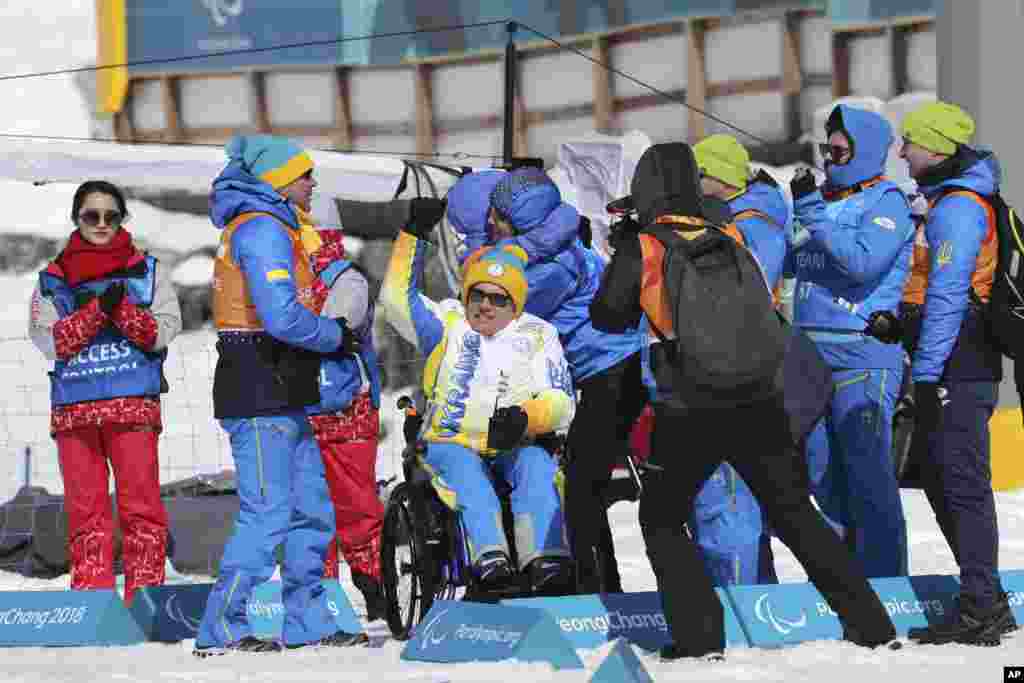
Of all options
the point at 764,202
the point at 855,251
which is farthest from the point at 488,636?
the point at 764,202

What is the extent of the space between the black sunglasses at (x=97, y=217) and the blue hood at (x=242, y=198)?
3.72ft

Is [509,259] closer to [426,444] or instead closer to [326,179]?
[426,444]

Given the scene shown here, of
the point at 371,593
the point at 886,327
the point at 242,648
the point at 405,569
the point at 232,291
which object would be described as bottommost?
the point at 371,593

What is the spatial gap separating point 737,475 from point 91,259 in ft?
7.97

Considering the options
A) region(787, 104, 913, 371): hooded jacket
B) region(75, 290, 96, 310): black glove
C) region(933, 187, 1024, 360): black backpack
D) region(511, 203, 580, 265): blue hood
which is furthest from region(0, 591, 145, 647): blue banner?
region(933, 187, 1024, 360): black backpack

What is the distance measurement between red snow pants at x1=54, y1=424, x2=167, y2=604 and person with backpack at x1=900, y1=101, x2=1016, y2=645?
2.75m

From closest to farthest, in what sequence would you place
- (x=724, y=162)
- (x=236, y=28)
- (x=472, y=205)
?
(x=472, y=205) < (x=724, y=162) < (x=236, y=28)

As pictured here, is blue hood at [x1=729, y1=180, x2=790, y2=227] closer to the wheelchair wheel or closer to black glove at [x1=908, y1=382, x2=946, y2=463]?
black glove at [x1=908, y1=382, x2=946, y2=463]

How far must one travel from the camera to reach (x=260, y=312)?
7.10 metres

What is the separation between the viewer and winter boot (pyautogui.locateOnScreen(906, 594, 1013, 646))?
273 inches

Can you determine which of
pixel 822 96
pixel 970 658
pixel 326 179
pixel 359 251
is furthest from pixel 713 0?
pixel 970 658

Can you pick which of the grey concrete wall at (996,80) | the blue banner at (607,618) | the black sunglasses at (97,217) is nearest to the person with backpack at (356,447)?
the black sunglasses at (97,217)

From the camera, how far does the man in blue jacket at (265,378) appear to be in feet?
23.4

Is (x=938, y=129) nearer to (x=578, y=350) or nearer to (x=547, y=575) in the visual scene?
(x=578, y=350)
